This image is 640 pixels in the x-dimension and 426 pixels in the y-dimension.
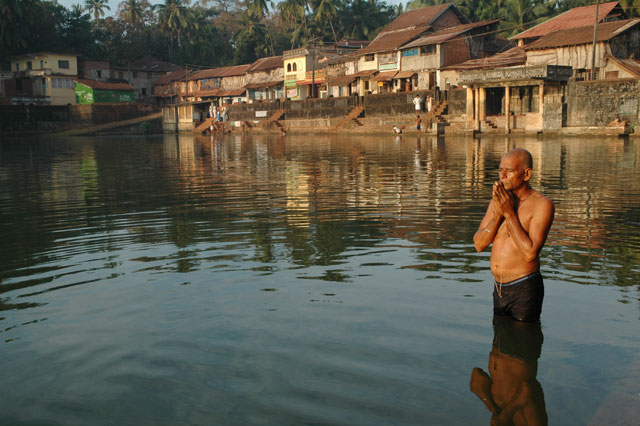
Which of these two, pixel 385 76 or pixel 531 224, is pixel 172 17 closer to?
pixel 385 76

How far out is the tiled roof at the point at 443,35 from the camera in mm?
50041

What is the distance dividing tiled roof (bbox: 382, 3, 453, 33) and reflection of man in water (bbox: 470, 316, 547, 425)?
54563mm

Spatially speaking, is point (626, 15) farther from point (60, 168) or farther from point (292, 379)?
point (292, 379)

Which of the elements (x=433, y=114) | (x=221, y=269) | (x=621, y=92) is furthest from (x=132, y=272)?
(x=433, y=114)

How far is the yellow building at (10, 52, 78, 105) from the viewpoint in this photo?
7100cm

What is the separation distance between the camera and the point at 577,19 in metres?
46.5

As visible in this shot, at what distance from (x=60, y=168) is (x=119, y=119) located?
166 ft

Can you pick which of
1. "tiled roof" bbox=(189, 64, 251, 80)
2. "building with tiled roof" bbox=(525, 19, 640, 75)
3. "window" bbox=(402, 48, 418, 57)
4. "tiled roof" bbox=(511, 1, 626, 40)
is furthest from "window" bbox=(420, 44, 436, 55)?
"tiled roof" bbox=(189, 64, 251, 80)

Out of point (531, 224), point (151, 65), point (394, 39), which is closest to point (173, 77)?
point (151, 65)

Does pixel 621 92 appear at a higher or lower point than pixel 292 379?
higher

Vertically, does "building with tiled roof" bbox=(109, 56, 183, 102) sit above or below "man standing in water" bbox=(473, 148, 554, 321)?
above

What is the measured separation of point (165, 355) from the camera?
446 cm

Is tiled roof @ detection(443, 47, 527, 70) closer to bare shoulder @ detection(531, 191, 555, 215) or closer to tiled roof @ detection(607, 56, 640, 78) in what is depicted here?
tiled roof @ detection(607, 56, 640, 78)

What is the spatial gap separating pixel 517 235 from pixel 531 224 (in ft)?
0.47
